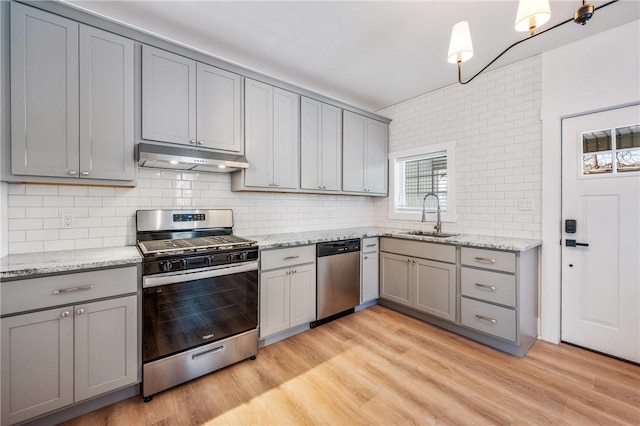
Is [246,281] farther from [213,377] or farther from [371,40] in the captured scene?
[371,40]

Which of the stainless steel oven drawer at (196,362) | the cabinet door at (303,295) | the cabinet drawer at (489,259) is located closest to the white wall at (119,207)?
the cabinet door at (303,295)

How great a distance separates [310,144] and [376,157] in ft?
3.86

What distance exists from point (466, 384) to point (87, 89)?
346 centimetres

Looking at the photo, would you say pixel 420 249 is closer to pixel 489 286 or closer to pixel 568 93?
pixel 489 286

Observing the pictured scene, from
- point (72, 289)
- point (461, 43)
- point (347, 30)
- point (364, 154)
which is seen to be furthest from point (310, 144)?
point (72, 289)

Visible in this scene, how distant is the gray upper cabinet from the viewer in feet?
10.3

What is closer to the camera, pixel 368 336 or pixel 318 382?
pixel 318 382

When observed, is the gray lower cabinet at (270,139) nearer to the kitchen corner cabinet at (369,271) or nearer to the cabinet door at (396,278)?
the kitchen corner cabinet at (369,271)

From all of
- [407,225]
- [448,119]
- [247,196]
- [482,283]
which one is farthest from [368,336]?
[448,119]

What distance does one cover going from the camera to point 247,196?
302cm

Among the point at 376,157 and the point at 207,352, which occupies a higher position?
the point at 376,157

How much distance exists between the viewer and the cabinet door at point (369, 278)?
3.32m

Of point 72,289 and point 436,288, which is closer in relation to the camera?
point 72,289

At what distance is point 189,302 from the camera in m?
1.96
